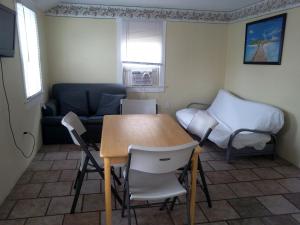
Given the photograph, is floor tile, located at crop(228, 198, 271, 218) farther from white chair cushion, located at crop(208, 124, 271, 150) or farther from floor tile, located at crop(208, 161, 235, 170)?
white chair cushion, located at crop(208, 124, 271, 150)

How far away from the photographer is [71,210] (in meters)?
2.15

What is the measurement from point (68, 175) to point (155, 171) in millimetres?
1608

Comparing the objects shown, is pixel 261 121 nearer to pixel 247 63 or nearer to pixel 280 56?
pixel 280 56

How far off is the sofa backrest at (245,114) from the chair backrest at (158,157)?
207 cm

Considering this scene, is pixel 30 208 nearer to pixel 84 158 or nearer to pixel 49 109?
pixel 84 158

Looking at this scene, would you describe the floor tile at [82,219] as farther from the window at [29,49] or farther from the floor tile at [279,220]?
the window at [29,49]

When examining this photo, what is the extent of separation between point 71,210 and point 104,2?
320cm

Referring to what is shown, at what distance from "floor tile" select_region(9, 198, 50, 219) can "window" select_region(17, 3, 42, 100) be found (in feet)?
4.35

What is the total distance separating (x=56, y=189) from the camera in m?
2.52

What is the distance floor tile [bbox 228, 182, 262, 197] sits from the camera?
8.27 feet

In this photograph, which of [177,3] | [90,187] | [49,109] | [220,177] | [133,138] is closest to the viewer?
[133,138]

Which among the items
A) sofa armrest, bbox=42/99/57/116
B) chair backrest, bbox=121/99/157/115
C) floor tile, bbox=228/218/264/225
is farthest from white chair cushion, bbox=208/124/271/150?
sofa armrest, bbox=42/99/57/116

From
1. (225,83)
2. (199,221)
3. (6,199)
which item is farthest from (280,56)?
(6,199)

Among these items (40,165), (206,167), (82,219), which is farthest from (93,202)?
(206,167)
